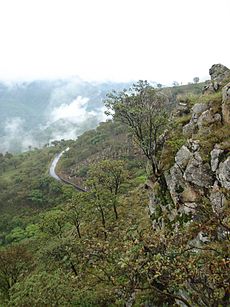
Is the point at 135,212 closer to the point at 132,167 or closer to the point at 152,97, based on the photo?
the point at 152,97

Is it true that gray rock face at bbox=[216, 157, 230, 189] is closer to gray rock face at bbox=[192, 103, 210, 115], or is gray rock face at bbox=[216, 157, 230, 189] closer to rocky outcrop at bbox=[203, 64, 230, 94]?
gray rock face at bbox=[192, 103, 210, 115]

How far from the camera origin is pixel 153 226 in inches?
938

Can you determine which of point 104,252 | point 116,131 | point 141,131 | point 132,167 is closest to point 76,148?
point 116,131

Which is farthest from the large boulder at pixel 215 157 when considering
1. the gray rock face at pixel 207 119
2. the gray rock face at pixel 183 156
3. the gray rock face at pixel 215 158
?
the gray rock face at pixel 207 119

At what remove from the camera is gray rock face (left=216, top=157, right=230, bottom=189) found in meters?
16.6

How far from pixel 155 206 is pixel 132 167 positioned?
73.5m

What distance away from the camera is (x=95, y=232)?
1388 inches

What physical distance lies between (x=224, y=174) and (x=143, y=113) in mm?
9704

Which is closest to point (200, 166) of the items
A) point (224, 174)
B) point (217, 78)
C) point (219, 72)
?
point (224, 174)

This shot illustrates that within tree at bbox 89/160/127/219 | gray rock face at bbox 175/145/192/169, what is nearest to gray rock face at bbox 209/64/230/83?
gray rock face at bbox 175/145/192/169

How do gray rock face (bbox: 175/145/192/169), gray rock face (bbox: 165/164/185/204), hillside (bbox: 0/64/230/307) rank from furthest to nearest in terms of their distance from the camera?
1. gray rock face (bbox: 165/164/185/204)
2. gray rock face (bbox: 175/145/192/169)
3. hillside (bbox: 0/64/230/307)

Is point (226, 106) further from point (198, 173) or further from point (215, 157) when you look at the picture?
point (198, 173)

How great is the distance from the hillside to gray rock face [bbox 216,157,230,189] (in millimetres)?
51

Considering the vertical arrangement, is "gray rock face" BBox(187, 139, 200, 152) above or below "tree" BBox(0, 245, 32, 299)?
above
